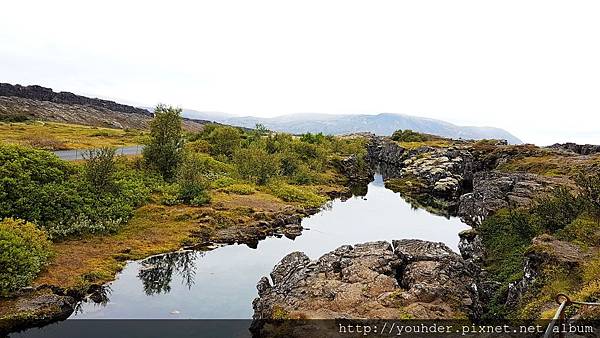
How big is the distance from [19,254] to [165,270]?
9672 millimetres

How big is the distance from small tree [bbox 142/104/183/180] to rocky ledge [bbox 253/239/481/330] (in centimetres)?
3204

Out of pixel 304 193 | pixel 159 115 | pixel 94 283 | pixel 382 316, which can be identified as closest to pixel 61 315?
pixel 94 283

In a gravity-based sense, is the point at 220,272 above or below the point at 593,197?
below

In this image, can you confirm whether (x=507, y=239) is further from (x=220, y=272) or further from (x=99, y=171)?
(x=99, y=171)

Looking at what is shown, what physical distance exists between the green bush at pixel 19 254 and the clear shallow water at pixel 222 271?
13.5 feet

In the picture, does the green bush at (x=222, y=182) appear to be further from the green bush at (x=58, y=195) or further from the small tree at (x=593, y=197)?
the small tree at (x=593, y=197)

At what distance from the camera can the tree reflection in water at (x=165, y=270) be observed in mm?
29250

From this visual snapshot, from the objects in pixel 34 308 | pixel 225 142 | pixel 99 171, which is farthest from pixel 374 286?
pixel 225 142

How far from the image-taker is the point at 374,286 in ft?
75.8

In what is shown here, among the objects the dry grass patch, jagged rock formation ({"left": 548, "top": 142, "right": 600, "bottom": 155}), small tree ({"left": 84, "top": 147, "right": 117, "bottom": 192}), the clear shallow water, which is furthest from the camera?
jagged rock formation ({"left": 548, "top": 142, "right": 600, "bottom": 155})

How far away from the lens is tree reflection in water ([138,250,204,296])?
29.2 metres

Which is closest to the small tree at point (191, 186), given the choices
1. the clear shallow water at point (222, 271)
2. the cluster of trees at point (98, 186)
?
the cluster of trees at point (98, 186)

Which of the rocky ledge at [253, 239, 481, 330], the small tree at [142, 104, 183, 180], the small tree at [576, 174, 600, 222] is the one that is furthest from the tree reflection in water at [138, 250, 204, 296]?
the small tree at [576, 174, 600, 222]

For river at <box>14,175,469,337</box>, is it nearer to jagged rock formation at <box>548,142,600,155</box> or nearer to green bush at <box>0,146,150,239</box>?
green bush at <box>0,146,150,239</box>
